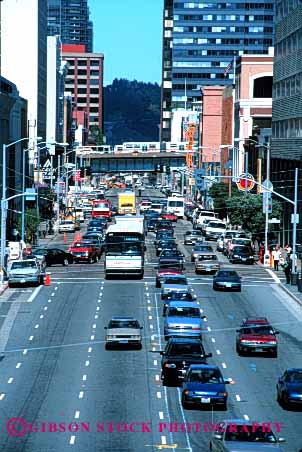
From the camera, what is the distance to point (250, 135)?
151375 millimetres

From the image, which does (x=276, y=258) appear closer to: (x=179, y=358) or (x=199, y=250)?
(x=199, y=250)

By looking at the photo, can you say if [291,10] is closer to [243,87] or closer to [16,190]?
[16,190]

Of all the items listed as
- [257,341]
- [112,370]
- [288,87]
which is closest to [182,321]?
[257,341]

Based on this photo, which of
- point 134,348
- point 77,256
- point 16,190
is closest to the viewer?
point 134,348

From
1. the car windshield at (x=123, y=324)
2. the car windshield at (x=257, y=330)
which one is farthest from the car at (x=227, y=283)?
the car windshield at (x=257, y=330)

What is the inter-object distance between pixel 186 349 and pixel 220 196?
9866 centimetres

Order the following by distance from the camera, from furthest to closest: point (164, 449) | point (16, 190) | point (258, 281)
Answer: point (16, 190) → point (258, 281) → point (164, 449)

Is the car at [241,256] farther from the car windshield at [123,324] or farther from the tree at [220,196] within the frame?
the tree at [220,196]

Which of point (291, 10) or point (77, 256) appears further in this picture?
point (291, 10)

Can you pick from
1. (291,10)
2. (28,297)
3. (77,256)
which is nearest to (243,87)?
(291,10)

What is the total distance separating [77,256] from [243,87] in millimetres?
75433

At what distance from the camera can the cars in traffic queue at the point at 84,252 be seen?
86.1m

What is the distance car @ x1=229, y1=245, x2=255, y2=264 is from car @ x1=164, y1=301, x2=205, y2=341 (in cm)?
3413

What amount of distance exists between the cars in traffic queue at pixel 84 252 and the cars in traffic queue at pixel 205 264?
30.7 ft
